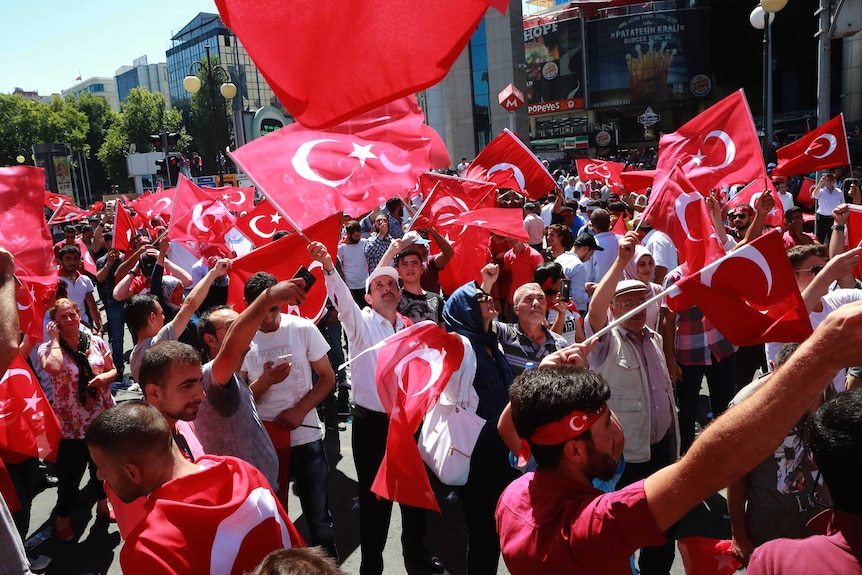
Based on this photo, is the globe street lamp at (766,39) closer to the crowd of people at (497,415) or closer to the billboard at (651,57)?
the crowd of people at (497,415)

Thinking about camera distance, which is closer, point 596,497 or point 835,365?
point 835,365

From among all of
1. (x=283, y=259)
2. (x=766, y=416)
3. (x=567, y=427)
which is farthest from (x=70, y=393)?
(x=766, y=416)

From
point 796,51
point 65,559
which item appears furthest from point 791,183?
point 796,51

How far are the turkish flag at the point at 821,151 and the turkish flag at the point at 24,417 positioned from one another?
8.44m

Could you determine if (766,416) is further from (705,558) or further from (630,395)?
(630,395)

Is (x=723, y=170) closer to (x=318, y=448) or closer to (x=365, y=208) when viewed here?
(x=365, y=208)

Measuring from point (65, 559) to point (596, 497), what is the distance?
13.4 ft

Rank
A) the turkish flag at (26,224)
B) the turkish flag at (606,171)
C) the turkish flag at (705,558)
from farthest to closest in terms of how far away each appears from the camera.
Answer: the turkish flag at (606,171) < the turkish flag at (26,224) < the turkish flag at (705,558)

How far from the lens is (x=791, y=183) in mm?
17016

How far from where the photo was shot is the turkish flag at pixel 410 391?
334 centimetres

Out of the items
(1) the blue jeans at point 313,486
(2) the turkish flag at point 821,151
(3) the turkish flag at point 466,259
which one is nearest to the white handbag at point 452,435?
(1) the blue jeans at point 313,486

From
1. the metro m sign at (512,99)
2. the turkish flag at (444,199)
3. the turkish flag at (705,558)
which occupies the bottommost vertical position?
the turkish flag at (705,558)

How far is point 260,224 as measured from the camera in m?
6.97

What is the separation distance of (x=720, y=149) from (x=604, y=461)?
4534mm
